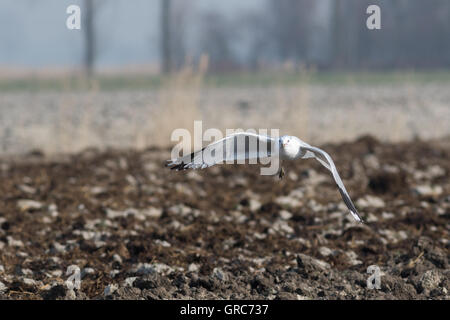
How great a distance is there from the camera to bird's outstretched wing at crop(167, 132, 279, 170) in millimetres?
2020

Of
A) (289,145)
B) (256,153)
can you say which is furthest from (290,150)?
(256,153)

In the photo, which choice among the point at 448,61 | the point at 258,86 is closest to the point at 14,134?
the point at 258,86

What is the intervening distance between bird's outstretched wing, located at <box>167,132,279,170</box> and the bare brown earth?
4.05 feet

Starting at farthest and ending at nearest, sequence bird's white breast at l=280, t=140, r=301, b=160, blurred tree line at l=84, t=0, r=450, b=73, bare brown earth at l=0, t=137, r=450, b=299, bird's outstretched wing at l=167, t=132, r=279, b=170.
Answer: blurred tree line at l=84, t=0, r=450, b=73 < bare brown earth at l=0, t=137, r=450, b=299 < bird's outstretched wing at l=167, t=132, r=279, b=170 < bird's white breast at l=280, t=140, r=301, b=160

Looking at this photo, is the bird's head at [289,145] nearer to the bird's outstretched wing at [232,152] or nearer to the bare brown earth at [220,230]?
the bird's outstretched wing at [232,152]

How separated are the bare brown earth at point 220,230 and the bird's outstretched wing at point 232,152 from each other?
1.23 meters

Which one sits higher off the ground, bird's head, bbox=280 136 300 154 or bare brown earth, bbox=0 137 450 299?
bird's head, bbox=280 136 300 154

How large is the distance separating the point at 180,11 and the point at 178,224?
31.0 meters

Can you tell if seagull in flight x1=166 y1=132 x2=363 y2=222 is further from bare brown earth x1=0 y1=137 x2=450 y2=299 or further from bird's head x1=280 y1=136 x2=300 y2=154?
bare brown earth x1=0 y1=137 x2=450 y2=299

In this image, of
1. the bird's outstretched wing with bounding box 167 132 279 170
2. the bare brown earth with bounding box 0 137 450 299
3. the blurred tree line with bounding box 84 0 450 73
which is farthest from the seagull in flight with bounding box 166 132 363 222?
the blurred tree line with bounding box 84 0 450 73

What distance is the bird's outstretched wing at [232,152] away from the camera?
202cm

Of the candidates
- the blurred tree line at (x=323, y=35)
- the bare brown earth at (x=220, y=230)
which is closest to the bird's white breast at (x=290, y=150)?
the bare brown earth at (x=220, y=230)

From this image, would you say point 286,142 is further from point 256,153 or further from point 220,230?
point 220,230

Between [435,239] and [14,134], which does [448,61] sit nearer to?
[14,134]
